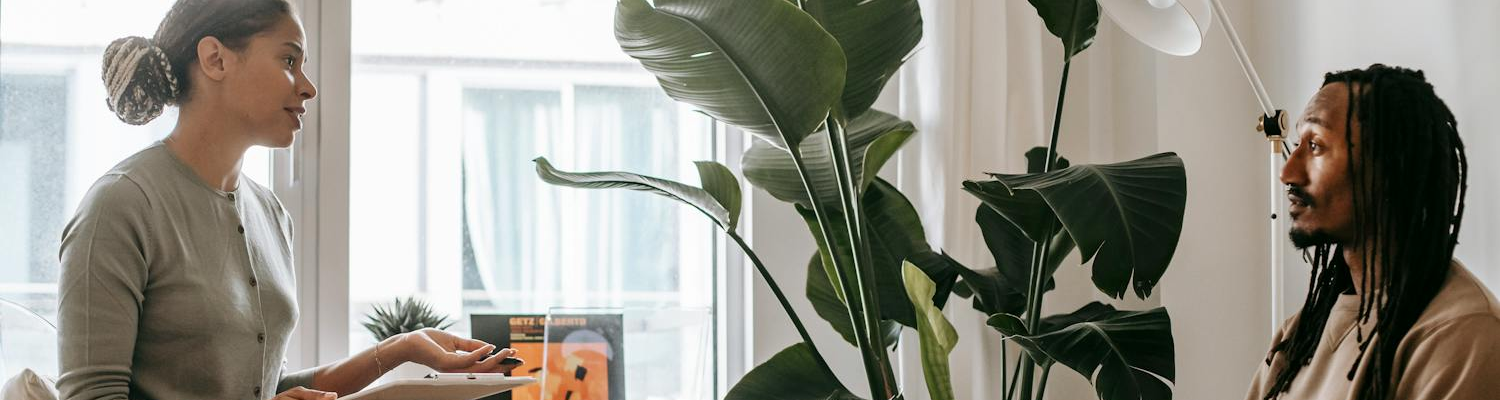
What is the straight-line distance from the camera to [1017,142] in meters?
2.11

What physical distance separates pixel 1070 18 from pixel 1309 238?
1.40ft

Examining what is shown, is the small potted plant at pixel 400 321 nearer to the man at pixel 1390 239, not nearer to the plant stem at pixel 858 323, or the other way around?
the plant stem at pixel 858 323

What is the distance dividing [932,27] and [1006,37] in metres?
0.15

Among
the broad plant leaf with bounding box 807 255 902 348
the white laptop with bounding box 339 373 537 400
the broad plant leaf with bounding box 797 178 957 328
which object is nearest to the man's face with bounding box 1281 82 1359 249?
the broad plant leaf with bounding box 797 178 957 328

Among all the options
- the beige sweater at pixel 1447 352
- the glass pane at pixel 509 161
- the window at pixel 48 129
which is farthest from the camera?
the glass pane at pixel 509 161

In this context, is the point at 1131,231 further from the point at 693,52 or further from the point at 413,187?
the point at 413,187

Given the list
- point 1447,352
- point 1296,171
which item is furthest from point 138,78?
point 1447,352

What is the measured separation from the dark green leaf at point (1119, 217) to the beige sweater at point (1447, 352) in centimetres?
23

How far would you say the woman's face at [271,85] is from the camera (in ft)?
5.28

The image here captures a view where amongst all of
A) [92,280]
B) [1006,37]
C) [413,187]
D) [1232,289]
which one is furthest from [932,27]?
[92,280]

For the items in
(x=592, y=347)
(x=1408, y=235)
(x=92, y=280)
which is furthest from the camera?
(x=592, y=347)

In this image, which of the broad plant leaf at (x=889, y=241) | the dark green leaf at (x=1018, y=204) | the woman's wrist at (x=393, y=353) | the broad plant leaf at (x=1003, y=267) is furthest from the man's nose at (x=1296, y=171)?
the woman's wrist at (x=393, y=353)

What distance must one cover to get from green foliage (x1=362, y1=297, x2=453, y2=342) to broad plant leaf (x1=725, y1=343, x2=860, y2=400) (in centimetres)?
75

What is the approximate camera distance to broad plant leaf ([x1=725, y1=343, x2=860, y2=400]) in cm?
177
